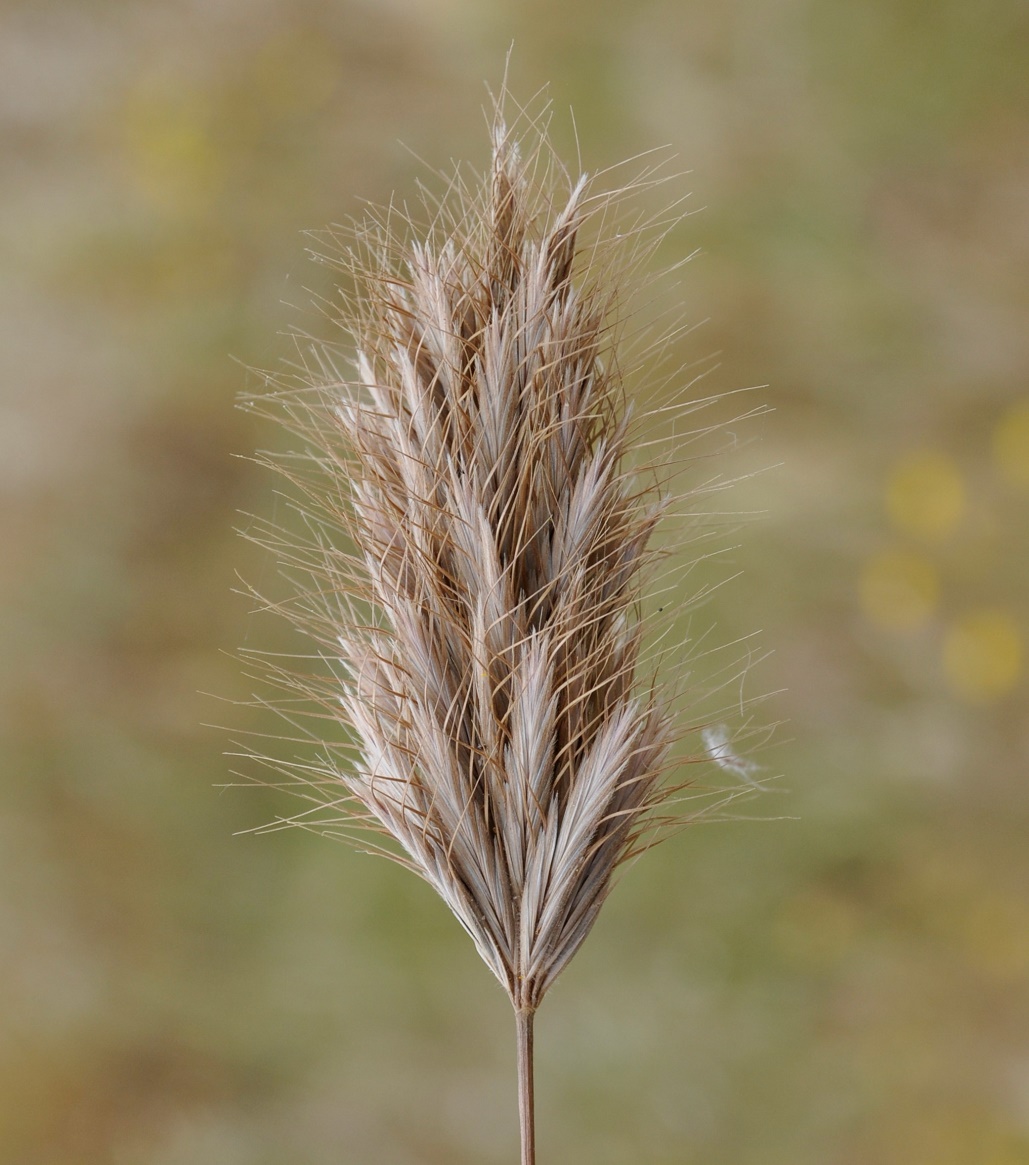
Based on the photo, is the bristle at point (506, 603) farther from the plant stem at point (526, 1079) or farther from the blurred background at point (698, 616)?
the blurred background at point (698, 616)

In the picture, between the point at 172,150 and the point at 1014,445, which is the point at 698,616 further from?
the point at 172,150

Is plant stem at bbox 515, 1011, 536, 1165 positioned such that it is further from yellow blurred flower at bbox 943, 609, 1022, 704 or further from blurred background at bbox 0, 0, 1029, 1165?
yellow blurred flower at bbox 943, 609, 1022, 704

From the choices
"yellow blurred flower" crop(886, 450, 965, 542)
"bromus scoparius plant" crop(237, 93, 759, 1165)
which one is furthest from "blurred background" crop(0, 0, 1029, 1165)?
"bromus scoparius plant" crop(237, 93, 759, 1165)

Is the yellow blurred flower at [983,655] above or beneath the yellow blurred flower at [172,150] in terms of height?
beneath

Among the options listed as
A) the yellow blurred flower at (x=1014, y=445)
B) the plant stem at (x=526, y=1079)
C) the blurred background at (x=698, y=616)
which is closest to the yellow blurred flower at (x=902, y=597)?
the blurred background at (x=698, y=616)

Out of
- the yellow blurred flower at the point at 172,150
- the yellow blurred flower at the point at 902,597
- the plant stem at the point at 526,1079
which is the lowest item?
the plant stem at the point at 526,1079
